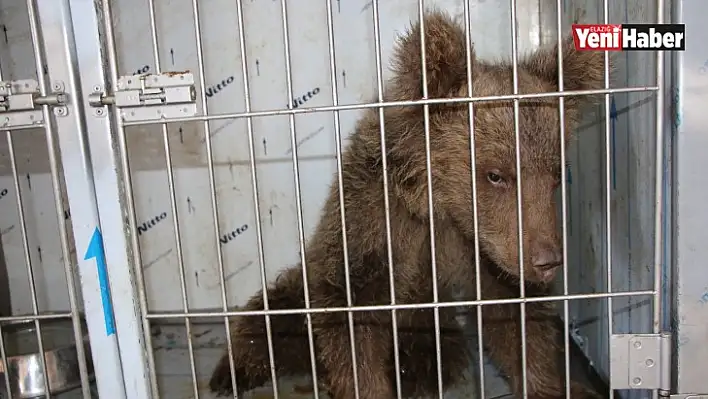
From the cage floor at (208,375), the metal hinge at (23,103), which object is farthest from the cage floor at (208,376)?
the metal hinge at (23,103)

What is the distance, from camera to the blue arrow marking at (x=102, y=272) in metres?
1.71

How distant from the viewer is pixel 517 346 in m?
2.42

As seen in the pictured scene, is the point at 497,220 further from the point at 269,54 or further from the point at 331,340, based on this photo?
the point at 269,54

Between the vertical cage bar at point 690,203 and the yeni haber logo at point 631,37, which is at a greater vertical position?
the yeni haber logo at point 631,37

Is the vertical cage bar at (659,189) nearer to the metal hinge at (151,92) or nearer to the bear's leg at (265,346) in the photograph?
the metal hinge at (151,92)

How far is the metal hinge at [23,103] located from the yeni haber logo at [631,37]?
1.35 m

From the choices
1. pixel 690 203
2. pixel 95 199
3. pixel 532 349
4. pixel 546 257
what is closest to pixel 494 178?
pixel 546 257

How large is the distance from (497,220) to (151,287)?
2.05 meters

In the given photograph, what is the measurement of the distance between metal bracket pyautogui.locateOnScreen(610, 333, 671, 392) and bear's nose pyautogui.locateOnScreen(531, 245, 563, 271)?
25 cm

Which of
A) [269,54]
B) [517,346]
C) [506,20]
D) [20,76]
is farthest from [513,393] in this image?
[20,76]

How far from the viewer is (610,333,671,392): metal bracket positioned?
5.54ft

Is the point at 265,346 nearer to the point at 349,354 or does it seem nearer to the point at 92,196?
the point at 349,354

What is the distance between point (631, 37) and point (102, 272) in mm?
1527

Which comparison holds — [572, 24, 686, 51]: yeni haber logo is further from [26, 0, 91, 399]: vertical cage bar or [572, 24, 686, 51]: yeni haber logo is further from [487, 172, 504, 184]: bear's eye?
[26, 0, 91, 399]: vertical cage bar
